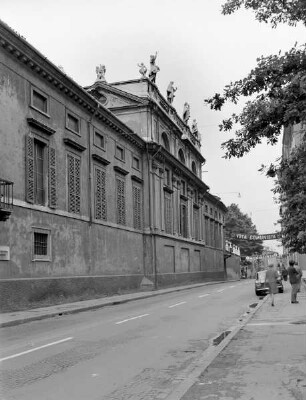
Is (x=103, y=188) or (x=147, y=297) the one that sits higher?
(x=103, y=188)

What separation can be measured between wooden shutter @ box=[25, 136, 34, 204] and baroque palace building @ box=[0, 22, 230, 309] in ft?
0.14

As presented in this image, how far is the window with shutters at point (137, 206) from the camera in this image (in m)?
34.7

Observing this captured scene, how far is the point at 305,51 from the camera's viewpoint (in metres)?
6.41

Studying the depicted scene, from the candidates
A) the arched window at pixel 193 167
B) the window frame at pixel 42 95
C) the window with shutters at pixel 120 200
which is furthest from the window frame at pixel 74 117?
the arched window at pixel 193 167

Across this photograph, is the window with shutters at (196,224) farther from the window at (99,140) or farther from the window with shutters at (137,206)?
the window at (99,140)

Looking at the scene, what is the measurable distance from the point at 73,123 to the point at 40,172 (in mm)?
4644

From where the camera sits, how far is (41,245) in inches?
864

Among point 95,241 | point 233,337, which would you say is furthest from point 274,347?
point 95,241

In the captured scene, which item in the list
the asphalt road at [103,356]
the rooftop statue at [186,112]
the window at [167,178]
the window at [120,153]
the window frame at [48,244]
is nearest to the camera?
the asphalt road at [103,356]

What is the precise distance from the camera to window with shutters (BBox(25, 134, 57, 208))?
21094mm

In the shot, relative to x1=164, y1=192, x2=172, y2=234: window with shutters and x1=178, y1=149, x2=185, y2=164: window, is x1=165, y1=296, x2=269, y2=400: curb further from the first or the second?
x1=178, y1=149, x2=185, y2=164: window

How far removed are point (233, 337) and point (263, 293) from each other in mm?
15951

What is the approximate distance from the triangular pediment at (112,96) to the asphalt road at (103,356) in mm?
25460

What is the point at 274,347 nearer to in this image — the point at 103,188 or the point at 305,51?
the point at 305,51
